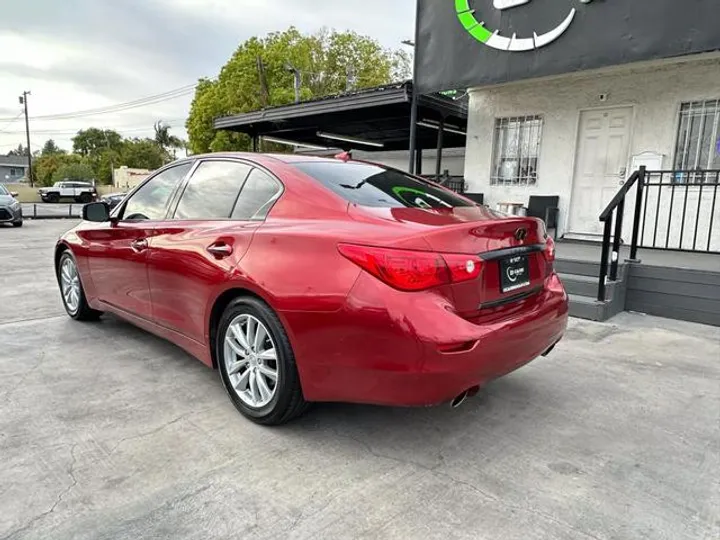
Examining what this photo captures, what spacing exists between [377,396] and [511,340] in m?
0.70

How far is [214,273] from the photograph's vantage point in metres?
2.85

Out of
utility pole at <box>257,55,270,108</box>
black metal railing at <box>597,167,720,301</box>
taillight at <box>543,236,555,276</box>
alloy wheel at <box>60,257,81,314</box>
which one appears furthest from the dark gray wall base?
utility pole at <box>257,55,270,108</box>

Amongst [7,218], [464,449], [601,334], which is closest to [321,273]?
[464,449]

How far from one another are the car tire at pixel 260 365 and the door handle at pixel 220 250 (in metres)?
0.27

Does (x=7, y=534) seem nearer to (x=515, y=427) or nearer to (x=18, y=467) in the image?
(x=18, y=467)

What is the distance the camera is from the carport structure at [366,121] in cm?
882

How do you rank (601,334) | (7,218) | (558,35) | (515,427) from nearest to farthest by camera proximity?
(515,427), (601,334), (558,35), (7,218)

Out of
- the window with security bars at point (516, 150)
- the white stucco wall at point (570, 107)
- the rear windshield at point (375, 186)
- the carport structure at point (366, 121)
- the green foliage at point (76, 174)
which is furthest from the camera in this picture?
the green foliage at point (76, 174)

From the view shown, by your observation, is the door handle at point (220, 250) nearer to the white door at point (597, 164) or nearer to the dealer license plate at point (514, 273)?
the dealer license plate at point (514, 273)

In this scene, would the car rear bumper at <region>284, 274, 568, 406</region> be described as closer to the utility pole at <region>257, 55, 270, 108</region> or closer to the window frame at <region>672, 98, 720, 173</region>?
the window frame at <region>672, 98, 720, 173</region>

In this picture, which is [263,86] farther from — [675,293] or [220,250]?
[220,250]

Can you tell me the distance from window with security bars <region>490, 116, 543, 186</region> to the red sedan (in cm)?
560

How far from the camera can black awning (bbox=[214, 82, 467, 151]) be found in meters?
8.90

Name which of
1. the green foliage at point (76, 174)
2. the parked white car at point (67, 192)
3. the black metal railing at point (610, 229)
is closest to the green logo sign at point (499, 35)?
the black metal railing at point (610, 229)
